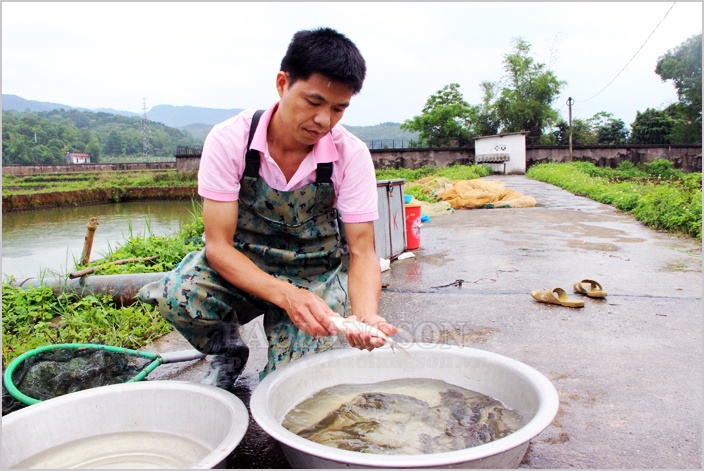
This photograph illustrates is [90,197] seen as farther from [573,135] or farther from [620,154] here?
[573,135]

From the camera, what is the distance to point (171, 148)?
86312mm

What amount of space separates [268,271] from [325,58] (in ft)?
2.94

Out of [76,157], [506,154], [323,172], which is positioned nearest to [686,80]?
[506,154]

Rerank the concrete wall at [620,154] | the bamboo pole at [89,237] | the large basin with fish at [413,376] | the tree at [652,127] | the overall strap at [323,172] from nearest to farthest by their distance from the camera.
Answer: the large basin with fish at [413,376] → the overall strap at [323,172] → the bamboo pole at [89,237] → the concrete wall at [620,154] → the tree at [652,127]

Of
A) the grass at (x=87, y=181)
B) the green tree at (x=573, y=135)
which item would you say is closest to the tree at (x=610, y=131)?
the green tree at (x=573, y=135)

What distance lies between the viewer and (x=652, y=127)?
3734 centimetres

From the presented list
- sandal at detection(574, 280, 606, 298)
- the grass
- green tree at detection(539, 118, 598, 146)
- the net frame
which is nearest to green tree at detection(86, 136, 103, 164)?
the grass

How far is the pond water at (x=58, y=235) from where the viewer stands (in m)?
7.76

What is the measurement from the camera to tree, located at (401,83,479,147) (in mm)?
40594

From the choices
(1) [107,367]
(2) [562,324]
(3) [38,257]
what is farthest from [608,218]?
(3) [38,257]

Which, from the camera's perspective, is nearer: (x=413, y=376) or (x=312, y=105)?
(x=312, y=105)

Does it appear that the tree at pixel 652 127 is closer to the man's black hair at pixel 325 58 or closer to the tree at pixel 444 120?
the tree at pixel 444 120

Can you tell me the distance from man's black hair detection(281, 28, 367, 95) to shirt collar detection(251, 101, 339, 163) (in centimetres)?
22

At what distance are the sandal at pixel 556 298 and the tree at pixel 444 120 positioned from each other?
36307 millimetres
